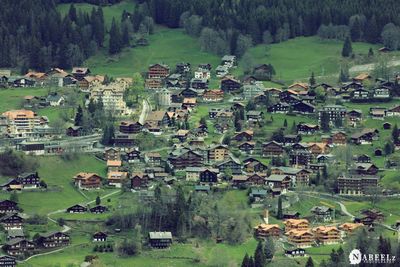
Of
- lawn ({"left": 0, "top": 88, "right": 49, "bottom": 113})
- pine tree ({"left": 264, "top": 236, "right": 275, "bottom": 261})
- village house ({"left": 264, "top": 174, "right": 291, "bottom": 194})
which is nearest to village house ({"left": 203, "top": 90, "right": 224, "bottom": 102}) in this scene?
lawn ({"left": 0, "top": 88, "right": 49, "bottom": 113})

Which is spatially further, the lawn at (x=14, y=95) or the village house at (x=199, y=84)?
the village house at (x=199, y=84)

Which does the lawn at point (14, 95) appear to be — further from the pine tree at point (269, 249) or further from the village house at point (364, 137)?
the pine tree at point (269, 249)

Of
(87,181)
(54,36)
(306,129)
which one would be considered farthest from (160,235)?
(54,36)

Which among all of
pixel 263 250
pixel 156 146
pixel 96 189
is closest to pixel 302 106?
pixel 156 146

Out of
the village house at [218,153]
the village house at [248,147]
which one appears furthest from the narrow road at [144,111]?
the village house at [248,147]

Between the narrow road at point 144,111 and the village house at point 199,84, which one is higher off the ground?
the village house at point 199,84

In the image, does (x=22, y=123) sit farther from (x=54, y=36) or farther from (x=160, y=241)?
(x=160, y=241)

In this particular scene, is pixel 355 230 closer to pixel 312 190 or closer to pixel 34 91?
pixel 312 190
